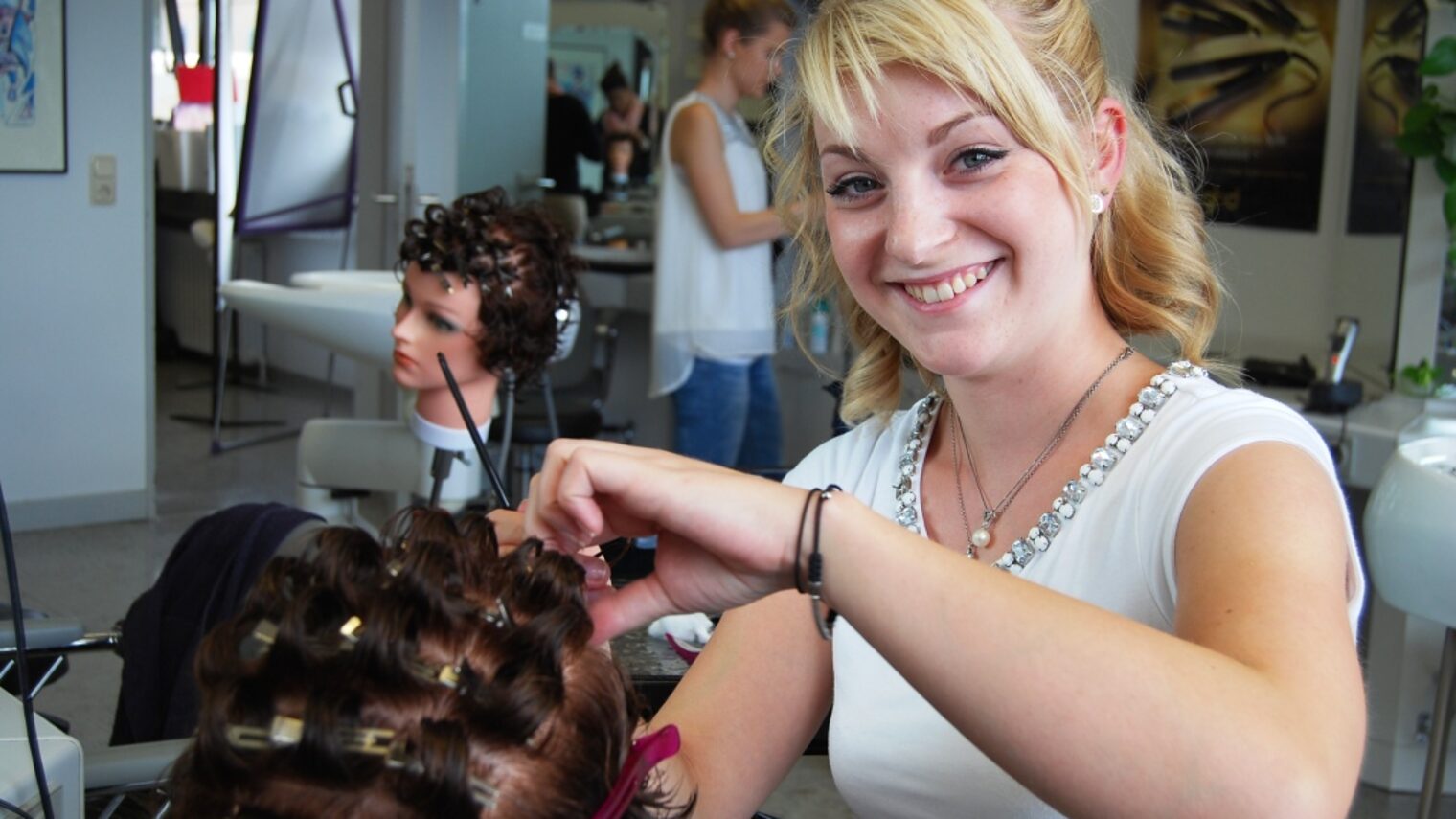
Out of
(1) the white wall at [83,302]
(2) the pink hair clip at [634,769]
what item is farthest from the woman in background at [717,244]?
(2) the pink hair clip at [634,769]

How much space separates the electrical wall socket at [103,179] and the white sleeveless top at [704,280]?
1.96 metres

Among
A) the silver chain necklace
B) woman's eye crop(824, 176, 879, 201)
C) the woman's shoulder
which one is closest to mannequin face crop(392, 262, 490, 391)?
the silver chain necklace

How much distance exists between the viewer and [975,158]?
99 cm

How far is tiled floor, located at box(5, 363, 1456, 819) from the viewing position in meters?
2.90

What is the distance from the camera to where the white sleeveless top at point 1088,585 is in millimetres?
971

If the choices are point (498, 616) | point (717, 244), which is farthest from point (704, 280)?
point (498, 616)

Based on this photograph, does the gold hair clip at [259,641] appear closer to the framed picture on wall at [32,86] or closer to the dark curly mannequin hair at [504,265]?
the dark curly mannequin hair at [504,265]

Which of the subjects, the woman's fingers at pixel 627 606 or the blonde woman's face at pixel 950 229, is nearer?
the woman's fingers at pixel 627 606

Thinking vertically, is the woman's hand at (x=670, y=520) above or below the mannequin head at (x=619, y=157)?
below

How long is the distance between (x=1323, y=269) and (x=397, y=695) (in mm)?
3376

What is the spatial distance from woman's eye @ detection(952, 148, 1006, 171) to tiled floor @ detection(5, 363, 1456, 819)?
1644mm

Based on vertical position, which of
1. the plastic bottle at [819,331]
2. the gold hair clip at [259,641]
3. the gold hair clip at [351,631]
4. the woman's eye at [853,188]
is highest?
the woman's eye at [853,188]

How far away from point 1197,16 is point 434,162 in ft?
7.25

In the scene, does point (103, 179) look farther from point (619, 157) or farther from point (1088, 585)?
point (1088, 585)
